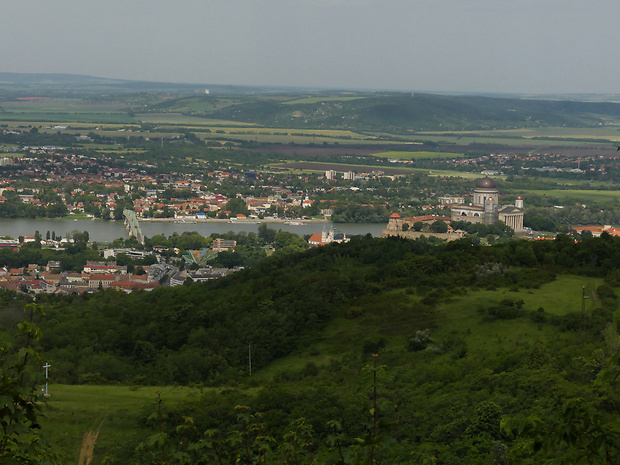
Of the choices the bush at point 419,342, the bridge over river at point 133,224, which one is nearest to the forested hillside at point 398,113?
the bridge over river at point 133,224

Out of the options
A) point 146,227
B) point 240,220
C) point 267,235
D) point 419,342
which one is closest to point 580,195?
point 240,220

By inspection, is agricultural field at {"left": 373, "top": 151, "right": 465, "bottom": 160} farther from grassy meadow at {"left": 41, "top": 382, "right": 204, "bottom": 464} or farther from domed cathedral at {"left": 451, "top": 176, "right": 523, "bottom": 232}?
grassy meadow at {"left": 41, "top": 382, "right": 204, "bottom": 464}

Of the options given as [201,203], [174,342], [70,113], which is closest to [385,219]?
[201,203]

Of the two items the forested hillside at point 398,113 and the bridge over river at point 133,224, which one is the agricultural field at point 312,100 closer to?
the forested hillside at point 398,113

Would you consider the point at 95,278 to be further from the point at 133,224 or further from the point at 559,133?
the point at 559,133

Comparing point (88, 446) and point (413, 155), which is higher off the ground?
point (88, 446)
